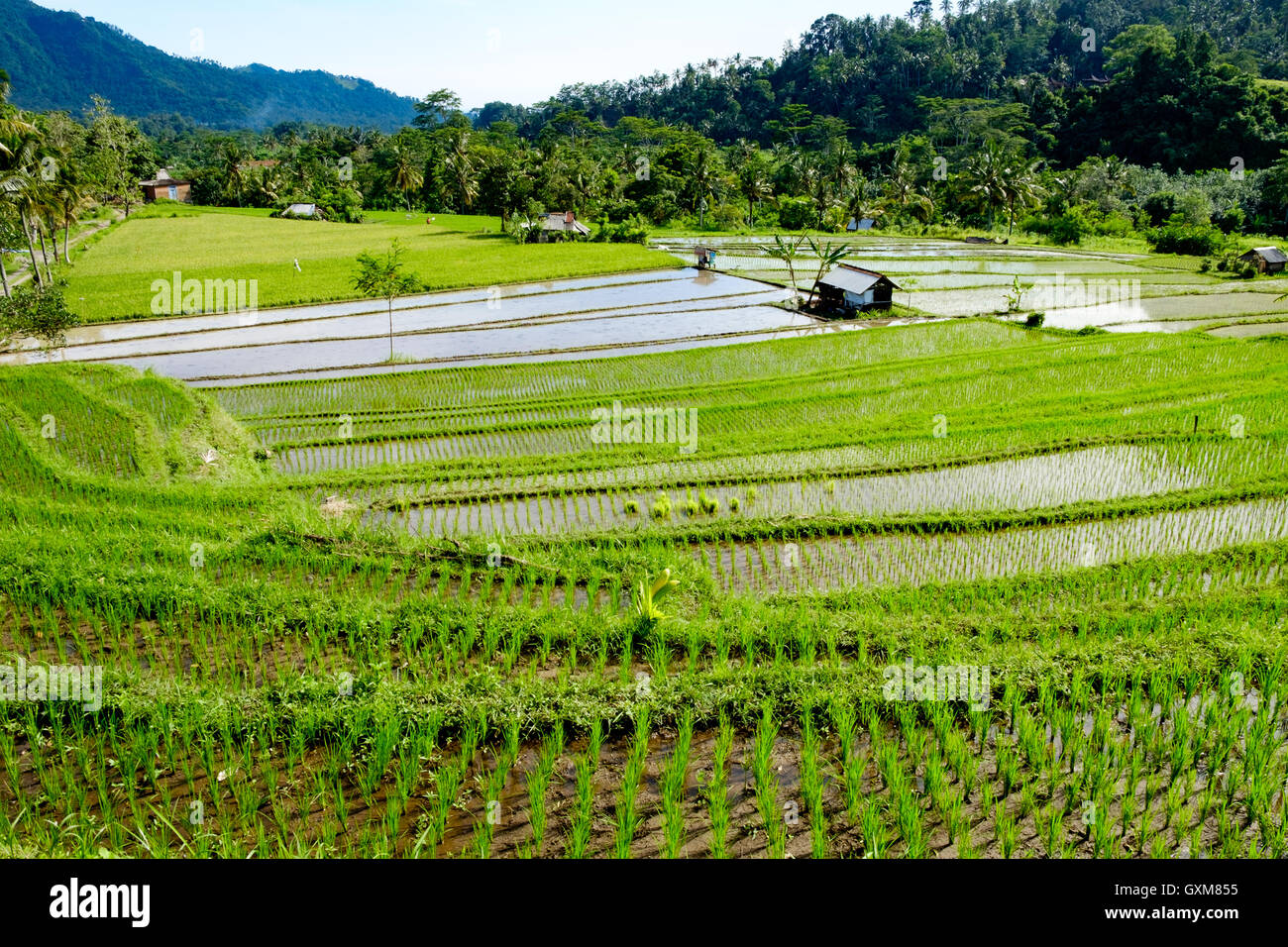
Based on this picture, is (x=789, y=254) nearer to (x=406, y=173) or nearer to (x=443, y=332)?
(x=443, y=332)

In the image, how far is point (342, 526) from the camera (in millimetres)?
9008

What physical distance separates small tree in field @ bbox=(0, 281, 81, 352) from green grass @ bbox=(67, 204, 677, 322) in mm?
4441

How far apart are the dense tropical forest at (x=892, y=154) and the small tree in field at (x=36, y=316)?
17.0 ft

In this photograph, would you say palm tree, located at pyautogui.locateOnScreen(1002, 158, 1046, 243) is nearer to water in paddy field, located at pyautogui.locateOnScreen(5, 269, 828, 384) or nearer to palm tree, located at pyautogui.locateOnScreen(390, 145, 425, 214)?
water in paddy field, located at pyautogui.locateOnScreen(5, 269, 828, 384)

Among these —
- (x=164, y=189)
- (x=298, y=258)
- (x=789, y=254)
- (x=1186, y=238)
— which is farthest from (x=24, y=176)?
(x=164, y=189)

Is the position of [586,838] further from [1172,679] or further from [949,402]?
[949,402]

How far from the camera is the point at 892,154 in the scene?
5878 centimetres

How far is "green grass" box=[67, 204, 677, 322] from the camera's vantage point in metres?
26.4

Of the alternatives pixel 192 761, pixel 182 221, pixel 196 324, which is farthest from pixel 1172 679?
pixel 182 221

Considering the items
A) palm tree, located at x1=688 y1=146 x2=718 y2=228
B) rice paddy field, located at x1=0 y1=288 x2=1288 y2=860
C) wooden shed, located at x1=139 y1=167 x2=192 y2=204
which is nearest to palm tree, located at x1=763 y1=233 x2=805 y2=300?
rice paddy field, located at x1=0 y1=288 x2=1288 y2=860

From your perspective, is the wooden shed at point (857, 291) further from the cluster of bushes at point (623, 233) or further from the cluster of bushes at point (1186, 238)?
the cluster of bushes at point (1186, 238)

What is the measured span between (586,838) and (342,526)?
5511 millimetres

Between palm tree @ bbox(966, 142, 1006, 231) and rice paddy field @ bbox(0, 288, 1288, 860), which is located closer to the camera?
rice paddy field @ bbox(0, 288, 1288, 860)

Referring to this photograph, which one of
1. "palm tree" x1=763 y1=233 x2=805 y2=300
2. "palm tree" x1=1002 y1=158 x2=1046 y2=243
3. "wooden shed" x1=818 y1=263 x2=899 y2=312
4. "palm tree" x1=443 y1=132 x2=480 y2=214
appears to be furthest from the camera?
"palm tree" x1=443 y1=132 x2=480 y2=214
